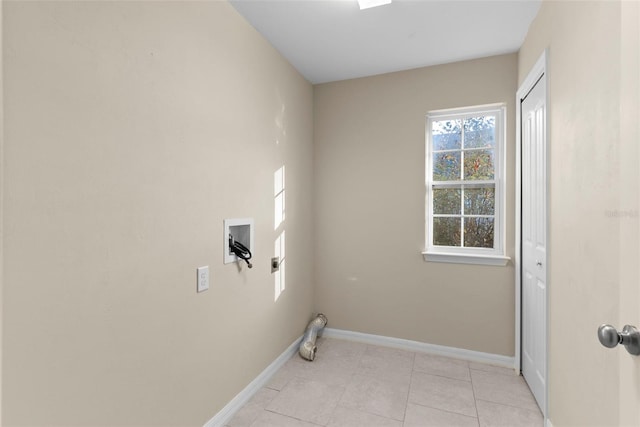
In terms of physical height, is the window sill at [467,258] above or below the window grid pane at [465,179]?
below

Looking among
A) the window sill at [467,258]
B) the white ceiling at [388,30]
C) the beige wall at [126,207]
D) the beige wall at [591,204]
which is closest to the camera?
the beige wall at [591,204]

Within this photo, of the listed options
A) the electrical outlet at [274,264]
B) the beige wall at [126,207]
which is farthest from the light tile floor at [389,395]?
the electrical outlet at [274,264]

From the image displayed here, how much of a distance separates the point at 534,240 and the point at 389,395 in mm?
1513

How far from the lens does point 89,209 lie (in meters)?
1.22

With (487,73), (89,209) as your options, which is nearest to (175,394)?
(89,209)

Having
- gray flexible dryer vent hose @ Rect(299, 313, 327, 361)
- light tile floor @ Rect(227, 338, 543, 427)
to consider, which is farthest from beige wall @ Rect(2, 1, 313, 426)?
gray flexible dryer vent hose @ Rect(299, 313, 327, 361)

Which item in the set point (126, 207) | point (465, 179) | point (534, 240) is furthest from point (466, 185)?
point (126, 207)

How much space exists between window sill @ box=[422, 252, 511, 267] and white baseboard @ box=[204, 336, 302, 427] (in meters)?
1.52

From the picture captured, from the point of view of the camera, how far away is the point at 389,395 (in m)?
2.25

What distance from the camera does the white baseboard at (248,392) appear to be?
1923 millimetres

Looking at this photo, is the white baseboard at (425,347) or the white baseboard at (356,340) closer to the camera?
the white baseboard at (356,340)

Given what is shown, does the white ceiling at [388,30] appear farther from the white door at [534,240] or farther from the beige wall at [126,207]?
the white door at [534,240]

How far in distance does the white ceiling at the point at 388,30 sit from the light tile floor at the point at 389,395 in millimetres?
2661

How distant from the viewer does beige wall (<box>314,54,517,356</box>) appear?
107 inches
